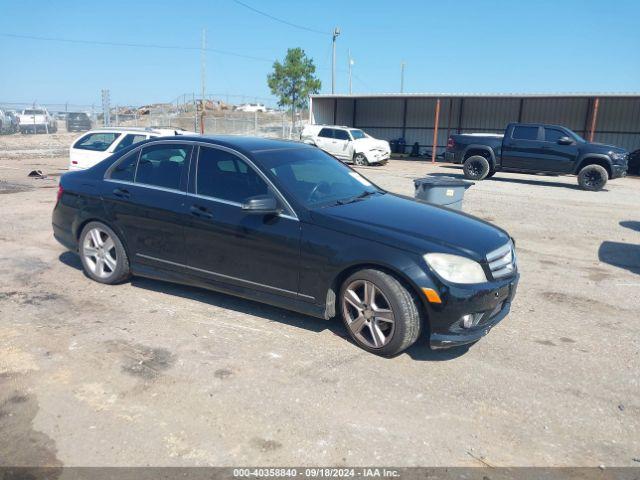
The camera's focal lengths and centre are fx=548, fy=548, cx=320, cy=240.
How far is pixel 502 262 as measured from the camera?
4.38m

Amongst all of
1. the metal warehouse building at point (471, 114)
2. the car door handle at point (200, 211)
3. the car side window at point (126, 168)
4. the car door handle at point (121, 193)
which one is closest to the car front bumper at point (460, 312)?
the car door handle at point (200, 211)

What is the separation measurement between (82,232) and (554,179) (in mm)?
17933

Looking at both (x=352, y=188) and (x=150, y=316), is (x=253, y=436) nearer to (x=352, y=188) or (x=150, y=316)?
(x=150, y=316)

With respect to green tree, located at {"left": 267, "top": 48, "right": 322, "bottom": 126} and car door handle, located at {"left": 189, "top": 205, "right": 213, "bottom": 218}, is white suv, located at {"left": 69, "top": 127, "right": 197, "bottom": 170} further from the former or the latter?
green tree, located at {"left": 267, "top": 48, "right": 322, "bottom": 126}

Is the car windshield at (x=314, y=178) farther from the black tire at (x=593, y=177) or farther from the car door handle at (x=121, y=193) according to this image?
the black tire at (x=593, y=177)

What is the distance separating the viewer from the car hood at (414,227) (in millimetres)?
4125

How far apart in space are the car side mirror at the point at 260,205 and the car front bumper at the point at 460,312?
4.88 feet

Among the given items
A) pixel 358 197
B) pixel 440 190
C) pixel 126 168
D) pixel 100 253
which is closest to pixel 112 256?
pixel 100 253

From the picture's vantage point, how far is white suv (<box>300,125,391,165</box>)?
75.3ft

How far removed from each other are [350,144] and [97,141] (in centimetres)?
1243

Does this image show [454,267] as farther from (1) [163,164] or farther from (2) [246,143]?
(1) [163,164]

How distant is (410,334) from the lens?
408 cm

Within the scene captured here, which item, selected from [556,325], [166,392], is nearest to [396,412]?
[166,392]

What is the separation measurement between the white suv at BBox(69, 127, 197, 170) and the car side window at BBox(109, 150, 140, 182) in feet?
21.3
